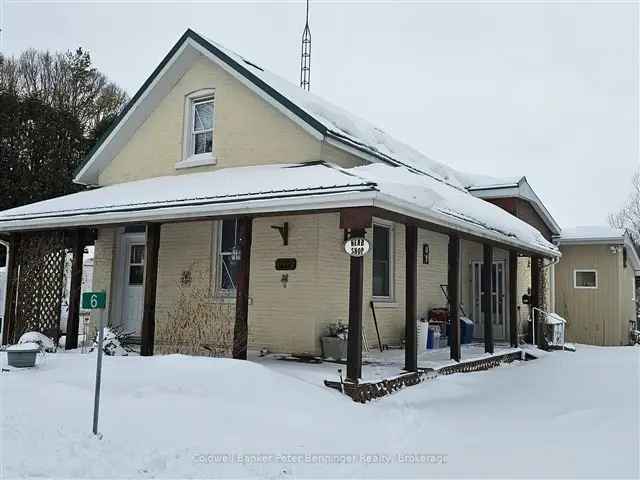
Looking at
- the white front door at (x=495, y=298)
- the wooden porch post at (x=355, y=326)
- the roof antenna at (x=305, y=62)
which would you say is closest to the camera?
the wooden porch post at (x=355, y=326)

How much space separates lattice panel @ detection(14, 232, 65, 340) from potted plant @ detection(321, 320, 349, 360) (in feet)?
18.9

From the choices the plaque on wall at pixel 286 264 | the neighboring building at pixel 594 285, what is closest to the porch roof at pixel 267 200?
the plaque on wall at pixel 286 264

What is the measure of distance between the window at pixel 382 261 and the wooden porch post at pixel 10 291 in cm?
721

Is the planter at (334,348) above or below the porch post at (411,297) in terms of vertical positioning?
below

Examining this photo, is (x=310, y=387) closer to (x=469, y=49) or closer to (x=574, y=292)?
(x=469, y=49)

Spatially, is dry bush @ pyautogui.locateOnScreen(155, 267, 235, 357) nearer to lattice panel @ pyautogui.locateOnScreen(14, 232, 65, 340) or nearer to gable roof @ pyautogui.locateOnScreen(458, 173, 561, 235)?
lattice panel @ pyautogui.locateOnScreen(14, 232, 65, 340)

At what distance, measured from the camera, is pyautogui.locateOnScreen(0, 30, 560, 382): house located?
899 centimetres

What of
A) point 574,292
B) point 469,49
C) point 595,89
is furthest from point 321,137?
point 595,89

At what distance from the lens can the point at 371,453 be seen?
233 inches

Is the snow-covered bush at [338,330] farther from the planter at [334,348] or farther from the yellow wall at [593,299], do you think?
the yellow wall at [593,299]

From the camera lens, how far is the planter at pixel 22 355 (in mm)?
8250

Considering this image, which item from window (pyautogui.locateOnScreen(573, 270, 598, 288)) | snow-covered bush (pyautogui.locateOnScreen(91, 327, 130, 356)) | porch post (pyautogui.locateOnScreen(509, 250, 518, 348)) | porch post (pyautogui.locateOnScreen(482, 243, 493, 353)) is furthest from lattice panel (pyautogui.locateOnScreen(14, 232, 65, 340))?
window (pyautogui.locateOnScreen(573, 270, 598, 288))

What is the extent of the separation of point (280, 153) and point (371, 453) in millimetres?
6432

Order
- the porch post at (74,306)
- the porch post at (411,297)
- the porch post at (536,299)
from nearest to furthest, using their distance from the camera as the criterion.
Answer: the porch post at (411,297), the porch post at (74,306), the porch post at (536,299)
